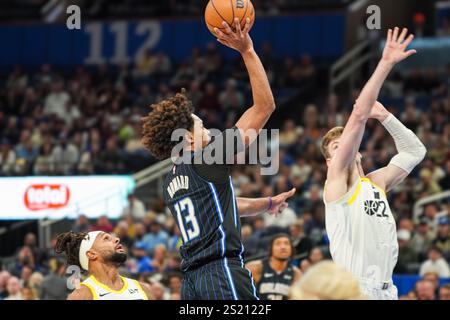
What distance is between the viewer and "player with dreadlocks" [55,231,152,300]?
6.93 metres

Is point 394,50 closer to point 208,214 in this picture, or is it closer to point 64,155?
point 208,214

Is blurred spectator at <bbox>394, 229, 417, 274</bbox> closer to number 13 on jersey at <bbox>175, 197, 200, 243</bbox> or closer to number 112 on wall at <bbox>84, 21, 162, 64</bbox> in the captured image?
number 13 on jersey at <bbox>175, 197, 200, 243</bbox>

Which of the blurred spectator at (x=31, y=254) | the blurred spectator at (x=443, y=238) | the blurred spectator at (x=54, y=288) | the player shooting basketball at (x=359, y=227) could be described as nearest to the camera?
the player shooting basketball at (x=359, y=227)

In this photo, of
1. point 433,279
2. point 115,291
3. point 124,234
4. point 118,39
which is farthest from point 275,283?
point 118,39

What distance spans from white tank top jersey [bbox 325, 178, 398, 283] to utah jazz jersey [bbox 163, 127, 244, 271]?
754 mm

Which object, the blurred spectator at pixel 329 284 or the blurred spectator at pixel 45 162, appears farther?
the blurred spectator at pixel 45 162

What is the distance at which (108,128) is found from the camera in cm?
2100

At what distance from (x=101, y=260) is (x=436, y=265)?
7.61 m

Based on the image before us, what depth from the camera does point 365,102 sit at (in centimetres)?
610

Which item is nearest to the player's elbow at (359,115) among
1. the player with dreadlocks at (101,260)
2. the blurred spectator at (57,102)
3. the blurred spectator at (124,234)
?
the player with dreadlocks at (101,260)

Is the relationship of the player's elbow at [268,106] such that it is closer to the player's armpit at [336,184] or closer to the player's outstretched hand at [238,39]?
the player's outstretched hand at [238,39]

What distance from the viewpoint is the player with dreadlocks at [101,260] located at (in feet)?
22.7

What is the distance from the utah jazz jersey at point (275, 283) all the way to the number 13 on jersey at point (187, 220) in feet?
15.2

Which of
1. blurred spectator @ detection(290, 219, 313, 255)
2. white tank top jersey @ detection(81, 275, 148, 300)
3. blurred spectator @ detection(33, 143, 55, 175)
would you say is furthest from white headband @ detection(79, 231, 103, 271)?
blurred spectator @ detection(33, 143, 55, 175)
